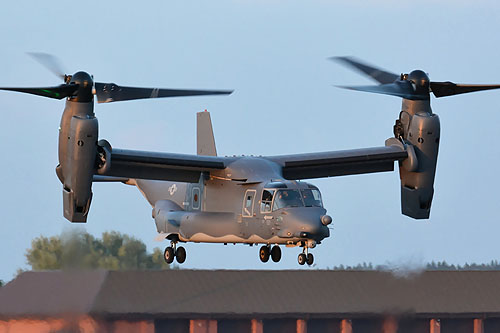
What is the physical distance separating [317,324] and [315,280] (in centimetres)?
389

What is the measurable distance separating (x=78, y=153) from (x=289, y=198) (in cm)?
657

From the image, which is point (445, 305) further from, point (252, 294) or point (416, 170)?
point (416, 170)

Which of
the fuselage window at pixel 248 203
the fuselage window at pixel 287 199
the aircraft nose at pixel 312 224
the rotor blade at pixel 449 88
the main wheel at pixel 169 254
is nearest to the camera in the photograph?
the aircraft nose at pixel 312 224

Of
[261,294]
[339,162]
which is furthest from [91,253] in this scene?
[261,294]

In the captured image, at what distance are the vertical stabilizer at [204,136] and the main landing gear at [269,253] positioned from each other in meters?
7.97

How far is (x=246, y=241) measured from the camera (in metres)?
40.2

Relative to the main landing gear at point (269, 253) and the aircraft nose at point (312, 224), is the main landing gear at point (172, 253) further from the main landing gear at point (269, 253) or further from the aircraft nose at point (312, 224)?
the aircraft nose at point (312, 224)

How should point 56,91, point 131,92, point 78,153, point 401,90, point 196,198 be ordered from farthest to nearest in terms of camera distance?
1. point 196,198
2. point 401,90
3. point 131,92
4. point 56,91
5. point 78,153

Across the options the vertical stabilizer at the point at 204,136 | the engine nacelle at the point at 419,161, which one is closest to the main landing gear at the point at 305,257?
the engine nacelle at the point at 419,161

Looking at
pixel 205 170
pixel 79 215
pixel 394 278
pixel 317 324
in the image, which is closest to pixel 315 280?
pixel 317 324

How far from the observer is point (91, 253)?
44688 mm

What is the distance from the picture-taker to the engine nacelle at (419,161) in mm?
40312

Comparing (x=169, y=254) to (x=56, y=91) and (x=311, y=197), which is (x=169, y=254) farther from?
(x=56, y=91)

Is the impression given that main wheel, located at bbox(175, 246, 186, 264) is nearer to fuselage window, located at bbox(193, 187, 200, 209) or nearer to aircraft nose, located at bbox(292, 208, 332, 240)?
fuselage window, located at bbox(193, 187, 200, 209)
